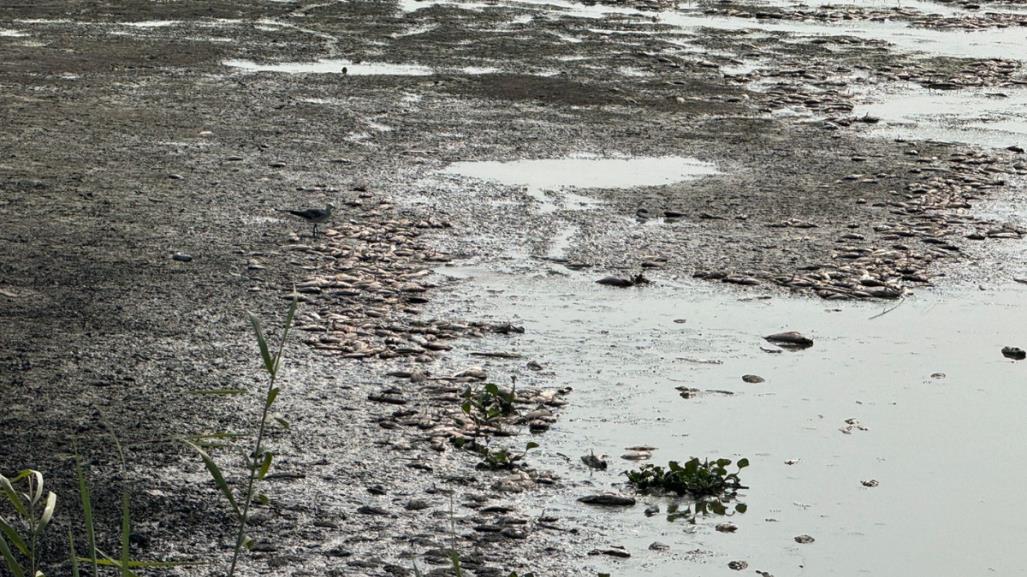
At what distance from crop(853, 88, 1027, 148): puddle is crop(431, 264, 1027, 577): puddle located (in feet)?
15.7

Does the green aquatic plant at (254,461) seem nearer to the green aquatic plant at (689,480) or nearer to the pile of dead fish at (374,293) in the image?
the green aquatic plant at (689,480)

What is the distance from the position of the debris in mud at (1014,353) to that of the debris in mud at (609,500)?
8.92 feet

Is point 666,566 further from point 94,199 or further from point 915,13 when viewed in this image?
point 915,13

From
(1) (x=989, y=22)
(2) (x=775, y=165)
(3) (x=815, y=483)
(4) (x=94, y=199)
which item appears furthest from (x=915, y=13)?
(3) (x=815, y=483)

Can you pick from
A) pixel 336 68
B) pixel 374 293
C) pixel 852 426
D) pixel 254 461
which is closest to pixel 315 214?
pixel 374 293

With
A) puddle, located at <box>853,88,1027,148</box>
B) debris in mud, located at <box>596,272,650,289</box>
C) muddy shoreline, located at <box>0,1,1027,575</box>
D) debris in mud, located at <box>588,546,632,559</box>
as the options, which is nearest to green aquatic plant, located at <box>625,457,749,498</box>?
muddy shoreline, located at <box>0,1,1027,575</box>

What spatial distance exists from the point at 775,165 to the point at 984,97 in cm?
456

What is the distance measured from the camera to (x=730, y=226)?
9.10 metres

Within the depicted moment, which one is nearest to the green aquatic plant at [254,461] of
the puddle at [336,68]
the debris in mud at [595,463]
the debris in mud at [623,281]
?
the debris in mud at [595,463]

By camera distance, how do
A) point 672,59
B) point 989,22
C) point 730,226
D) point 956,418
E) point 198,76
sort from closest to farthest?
point 956,418 → point 730,226 → point 198,76 → point 672,59 → point 989,22

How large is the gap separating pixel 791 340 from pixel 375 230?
287 centimetres

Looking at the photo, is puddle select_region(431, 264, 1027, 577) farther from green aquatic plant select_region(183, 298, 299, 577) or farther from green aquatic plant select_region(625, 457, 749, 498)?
green aquatic plant select_region(183, 298, 299, 577)

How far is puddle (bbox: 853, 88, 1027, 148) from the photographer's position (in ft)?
40.2

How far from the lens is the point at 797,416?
5938mm
